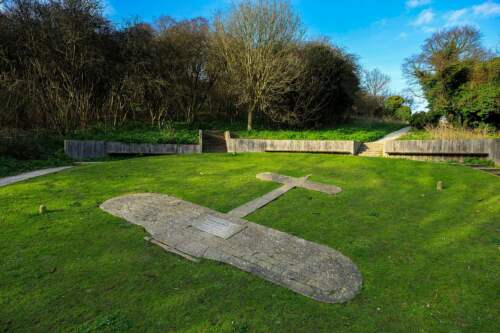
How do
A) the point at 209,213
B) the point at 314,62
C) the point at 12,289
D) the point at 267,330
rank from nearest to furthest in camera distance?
the point at 267,330
the point at 12,289
the point at 209,213
the point at 314,62

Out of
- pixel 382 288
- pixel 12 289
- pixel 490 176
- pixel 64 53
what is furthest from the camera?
pixel 64 53

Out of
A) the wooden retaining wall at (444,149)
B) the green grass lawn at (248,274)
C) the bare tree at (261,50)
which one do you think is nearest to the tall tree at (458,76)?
the wooden retaining wall at (444,149)

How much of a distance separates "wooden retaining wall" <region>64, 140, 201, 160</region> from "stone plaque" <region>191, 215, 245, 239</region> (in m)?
9.00

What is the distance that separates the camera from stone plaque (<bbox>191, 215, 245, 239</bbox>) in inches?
168

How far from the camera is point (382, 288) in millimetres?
3123

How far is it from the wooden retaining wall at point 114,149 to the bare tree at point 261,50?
16.8 feet

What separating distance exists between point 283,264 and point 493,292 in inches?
87.5

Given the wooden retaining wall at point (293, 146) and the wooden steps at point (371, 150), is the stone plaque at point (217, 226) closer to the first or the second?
the wooden retaining wall at point (293, 146)

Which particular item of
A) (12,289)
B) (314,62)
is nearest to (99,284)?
(12,289)

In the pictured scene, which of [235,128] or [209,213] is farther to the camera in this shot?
[235,128]

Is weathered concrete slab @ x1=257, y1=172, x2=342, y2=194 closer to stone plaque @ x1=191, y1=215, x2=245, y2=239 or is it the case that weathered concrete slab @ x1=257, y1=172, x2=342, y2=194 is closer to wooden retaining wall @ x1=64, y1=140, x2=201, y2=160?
stone plaque @ x1=191, y1=215, x2=245, y2=239

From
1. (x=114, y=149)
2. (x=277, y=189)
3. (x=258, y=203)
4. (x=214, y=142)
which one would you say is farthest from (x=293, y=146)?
(x=114, y=149)

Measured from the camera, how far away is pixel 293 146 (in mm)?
12883

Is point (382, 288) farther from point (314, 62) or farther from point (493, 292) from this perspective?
point (314, 62)
